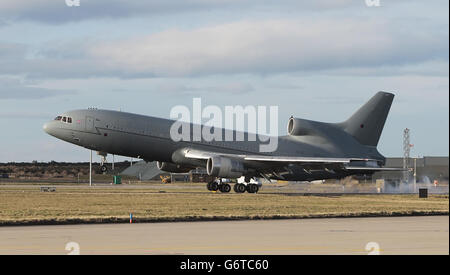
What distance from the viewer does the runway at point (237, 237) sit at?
19516 mm

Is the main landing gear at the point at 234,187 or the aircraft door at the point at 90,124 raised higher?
the aircraft door at the point at 90,124

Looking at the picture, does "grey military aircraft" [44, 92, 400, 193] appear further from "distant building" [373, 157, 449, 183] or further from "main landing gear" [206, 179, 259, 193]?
"distant building" [373, 157, 449, 183]

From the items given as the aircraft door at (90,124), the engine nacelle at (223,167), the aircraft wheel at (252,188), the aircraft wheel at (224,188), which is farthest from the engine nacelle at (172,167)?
the aircraft door at (90,124)

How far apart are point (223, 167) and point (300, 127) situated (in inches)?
533

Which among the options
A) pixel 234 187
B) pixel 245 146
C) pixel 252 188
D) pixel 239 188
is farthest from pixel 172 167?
pixel 252 188

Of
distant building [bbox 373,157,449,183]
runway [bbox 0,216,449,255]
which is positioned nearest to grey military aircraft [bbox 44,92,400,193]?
distant building [bbox 373,157,449,183]

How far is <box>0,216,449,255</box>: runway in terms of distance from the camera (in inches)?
768

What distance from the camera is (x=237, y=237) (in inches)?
914

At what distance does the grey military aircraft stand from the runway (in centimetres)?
3027

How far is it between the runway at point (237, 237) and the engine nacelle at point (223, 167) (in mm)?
29425

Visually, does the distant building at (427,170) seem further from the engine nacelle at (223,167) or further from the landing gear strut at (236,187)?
the engine nacelle at (223,167)
